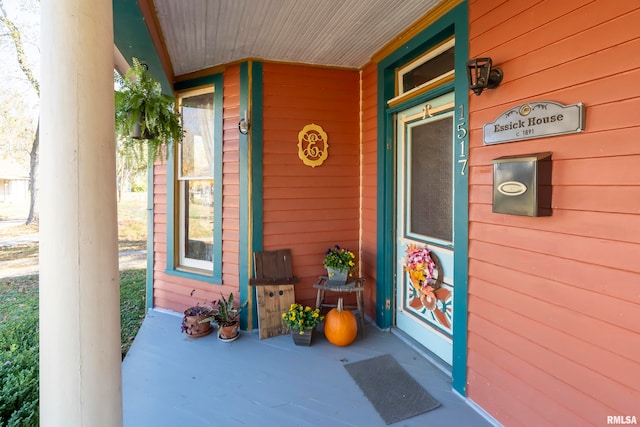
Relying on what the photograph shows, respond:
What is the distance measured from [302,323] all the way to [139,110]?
1960 mm

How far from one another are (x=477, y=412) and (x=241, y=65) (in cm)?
316

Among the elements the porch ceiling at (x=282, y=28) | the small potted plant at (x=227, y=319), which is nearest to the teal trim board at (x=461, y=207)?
the porch ceiling at (x=282, y=28)

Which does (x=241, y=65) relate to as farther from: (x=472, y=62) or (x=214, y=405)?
(x=214, y=405)

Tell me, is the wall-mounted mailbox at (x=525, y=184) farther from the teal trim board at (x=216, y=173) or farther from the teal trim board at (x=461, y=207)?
the teal trim board at (x=216, y=173)

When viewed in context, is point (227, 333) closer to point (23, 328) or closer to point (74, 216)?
point (23, 328)

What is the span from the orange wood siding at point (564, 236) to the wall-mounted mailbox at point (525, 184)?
5cm

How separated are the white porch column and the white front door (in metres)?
2.04

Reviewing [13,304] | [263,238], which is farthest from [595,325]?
[13,304]

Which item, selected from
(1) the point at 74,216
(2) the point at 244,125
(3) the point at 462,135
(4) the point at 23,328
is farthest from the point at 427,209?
(4) the point at 23,328

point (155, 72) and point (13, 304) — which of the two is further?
point (13, 304)

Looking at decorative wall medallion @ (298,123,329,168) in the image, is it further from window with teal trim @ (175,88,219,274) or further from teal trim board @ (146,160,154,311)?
teal trim board @ (146,160,154,311)

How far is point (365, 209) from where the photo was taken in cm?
320

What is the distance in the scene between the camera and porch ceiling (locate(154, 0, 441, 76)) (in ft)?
6.90

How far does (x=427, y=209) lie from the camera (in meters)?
2.55
